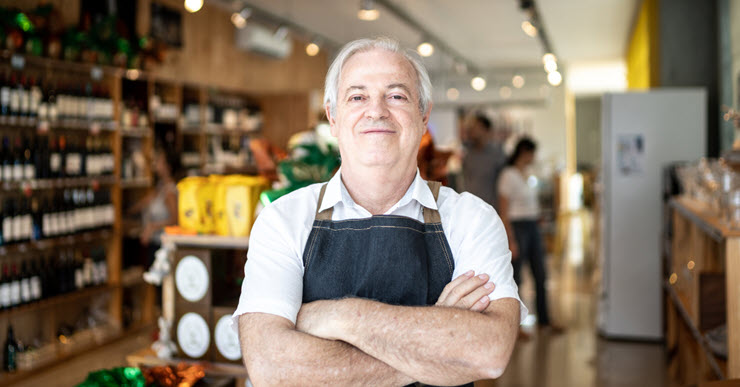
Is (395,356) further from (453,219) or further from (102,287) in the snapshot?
(102,287)

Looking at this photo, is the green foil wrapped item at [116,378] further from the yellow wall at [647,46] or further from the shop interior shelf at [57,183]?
the yellow wall at [647,46]

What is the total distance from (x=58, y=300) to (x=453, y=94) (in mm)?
10767

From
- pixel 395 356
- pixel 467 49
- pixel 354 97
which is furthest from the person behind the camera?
pixel 467 49

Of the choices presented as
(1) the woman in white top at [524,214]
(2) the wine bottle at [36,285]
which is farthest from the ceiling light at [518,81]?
(2) the wine bottle at [36,285]

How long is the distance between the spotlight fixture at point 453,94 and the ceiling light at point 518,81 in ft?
4.08

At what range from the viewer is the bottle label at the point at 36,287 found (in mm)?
4805

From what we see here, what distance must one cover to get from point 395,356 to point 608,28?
366 inches

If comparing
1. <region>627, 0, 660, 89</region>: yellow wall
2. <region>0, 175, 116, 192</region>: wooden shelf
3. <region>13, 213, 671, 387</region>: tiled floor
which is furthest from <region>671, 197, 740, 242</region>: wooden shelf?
<region>0, 175, 116, 192</region>: wooden shelf

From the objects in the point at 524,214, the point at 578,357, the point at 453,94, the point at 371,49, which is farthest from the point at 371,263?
the point at 453,94

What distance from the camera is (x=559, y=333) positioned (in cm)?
560

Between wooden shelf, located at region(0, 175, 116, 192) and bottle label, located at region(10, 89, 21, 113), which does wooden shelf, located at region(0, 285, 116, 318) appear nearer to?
wooden shelf, located at region(0, 175, 116, 192)

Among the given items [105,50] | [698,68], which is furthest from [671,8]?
[105,50]

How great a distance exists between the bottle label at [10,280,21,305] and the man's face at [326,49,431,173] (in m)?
4.01

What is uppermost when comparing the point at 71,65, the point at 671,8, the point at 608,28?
the point at 608,28
